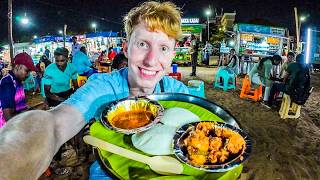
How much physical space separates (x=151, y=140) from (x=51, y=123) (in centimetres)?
50

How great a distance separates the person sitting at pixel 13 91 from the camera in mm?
4227

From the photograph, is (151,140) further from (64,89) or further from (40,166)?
(64,89)

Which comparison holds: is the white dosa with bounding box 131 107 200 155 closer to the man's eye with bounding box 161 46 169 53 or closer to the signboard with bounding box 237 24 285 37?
the man's eye with bounding box 161 46 169 53

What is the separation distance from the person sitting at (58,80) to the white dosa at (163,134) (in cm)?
496

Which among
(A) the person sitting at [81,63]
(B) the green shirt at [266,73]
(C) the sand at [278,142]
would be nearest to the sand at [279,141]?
(C) the sand at [278,142]

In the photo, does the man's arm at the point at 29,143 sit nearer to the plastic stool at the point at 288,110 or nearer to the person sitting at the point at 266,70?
the plastic stool at the point at 288,110

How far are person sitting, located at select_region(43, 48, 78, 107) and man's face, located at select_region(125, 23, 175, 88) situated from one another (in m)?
4.59

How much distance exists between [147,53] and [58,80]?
4.85m

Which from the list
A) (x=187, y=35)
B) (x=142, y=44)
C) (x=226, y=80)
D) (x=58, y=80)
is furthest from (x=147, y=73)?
(x=187, y=35)

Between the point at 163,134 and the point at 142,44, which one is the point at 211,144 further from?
the point at 142,44

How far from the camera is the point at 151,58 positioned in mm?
1711

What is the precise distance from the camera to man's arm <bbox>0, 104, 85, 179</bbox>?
0.83 meters

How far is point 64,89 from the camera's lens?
6012mm

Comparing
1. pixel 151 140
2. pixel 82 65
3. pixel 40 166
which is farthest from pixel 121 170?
pixel 82 65
